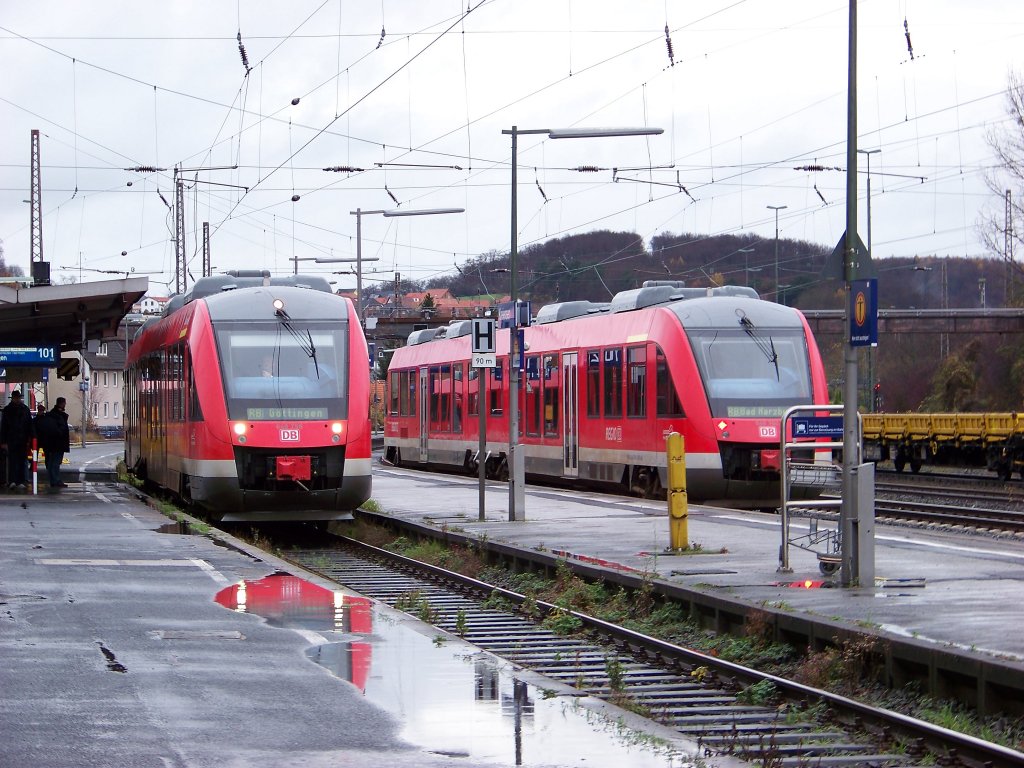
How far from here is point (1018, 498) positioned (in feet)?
94.5

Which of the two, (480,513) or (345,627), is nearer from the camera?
(345,627)

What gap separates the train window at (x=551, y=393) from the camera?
99.2 ft

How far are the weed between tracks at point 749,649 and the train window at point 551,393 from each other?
1291cm

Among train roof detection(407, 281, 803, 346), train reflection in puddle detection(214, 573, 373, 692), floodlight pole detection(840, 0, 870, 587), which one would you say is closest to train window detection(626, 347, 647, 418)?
train roof detection(407, 281, 803, 346)

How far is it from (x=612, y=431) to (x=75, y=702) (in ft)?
62.0

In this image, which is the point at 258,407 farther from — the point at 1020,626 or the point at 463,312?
the point at 463,312

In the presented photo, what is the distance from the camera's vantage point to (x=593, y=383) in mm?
28031

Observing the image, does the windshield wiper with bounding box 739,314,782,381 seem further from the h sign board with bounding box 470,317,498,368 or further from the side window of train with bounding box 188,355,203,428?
the side window of train with bounding box 188,355,203,428

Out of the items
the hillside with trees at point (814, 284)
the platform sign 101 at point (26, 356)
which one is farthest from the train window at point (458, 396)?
the platform sign 101 at point (26, 356)

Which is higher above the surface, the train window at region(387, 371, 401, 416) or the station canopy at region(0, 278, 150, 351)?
the station canopy at region(0, 278, 150, 351)

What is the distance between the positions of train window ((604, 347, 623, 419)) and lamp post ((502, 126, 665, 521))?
4.25 m

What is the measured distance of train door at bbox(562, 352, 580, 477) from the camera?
95.0ft

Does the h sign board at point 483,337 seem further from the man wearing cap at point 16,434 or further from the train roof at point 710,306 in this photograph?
the man wearing cap at point 16,434

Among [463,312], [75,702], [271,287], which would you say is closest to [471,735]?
[75,702]
